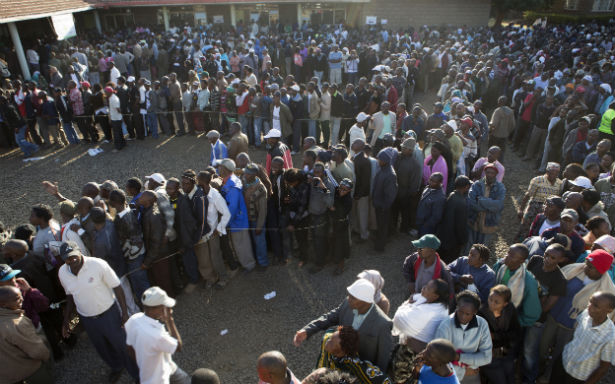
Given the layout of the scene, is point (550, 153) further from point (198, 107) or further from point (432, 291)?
point (198, 107)

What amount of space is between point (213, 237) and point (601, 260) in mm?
4468

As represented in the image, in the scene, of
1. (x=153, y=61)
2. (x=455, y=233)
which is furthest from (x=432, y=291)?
(x=153, y=61)

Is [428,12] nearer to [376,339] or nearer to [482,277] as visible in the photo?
[482,277]

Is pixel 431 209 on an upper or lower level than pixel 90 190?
lower

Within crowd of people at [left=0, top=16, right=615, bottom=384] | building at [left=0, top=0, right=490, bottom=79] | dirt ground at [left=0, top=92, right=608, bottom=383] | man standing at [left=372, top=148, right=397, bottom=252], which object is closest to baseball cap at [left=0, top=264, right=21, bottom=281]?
crowd of people at [left=0, top=16, right=615, bottom=384]

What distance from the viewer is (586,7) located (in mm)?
33438

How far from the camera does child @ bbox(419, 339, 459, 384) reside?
2885mm

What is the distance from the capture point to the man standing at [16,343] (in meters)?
3.55

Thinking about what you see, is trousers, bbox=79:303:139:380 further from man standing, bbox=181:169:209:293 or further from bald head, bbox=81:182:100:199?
bald head, bbox=81:182:100:199

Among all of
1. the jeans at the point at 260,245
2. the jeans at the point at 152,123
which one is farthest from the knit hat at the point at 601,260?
the jeans at the point at 152,123

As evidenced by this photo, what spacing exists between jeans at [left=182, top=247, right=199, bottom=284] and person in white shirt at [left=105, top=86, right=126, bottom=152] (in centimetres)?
612

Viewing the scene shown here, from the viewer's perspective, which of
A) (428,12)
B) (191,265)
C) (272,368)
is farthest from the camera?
(428,12)

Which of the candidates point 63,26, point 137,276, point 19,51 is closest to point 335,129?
point 137,276

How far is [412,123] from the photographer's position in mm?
8469
